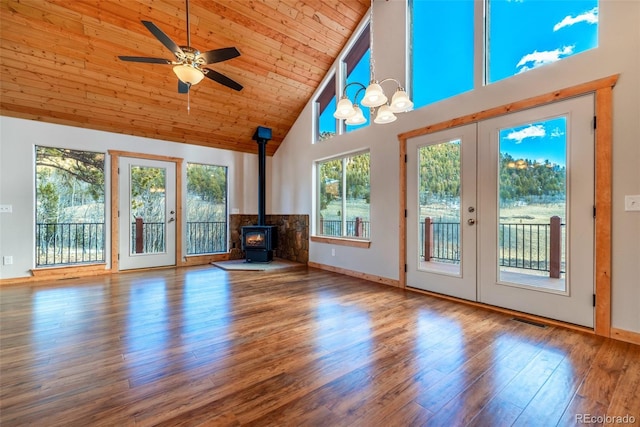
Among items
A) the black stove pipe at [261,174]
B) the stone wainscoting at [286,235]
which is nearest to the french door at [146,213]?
the stone wainscoting at [286,235]

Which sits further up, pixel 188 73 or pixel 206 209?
pixel 188 73

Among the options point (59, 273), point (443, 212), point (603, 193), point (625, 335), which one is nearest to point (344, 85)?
point (443, 212)

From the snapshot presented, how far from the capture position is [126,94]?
462 centimetres

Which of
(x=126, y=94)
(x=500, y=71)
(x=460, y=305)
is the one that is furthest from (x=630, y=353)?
(x=126, y=94)

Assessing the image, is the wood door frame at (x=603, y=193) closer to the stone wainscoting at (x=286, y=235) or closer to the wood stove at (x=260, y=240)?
the stone wainscoting at (x=286, y=235)

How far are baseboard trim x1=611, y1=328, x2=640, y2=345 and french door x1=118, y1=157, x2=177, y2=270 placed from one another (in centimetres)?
654

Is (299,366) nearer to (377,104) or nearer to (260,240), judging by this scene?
(377,104)

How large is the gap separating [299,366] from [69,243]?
5.28 m

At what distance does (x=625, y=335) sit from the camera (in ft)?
7.70

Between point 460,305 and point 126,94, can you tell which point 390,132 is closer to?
point 460,305

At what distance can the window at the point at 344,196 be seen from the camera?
4941mm

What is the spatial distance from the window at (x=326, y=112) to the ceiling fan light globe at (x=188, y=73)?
2.99m

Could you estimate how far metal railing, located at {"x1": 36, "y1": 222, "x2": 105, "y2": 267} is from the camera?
4737mm

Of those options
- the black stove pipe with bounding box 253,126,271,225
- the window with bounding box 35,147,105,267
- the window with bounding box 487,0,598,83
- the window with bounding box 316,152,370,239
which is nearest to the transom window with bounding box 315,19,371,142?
the window with bounding box 316,152,370,239
